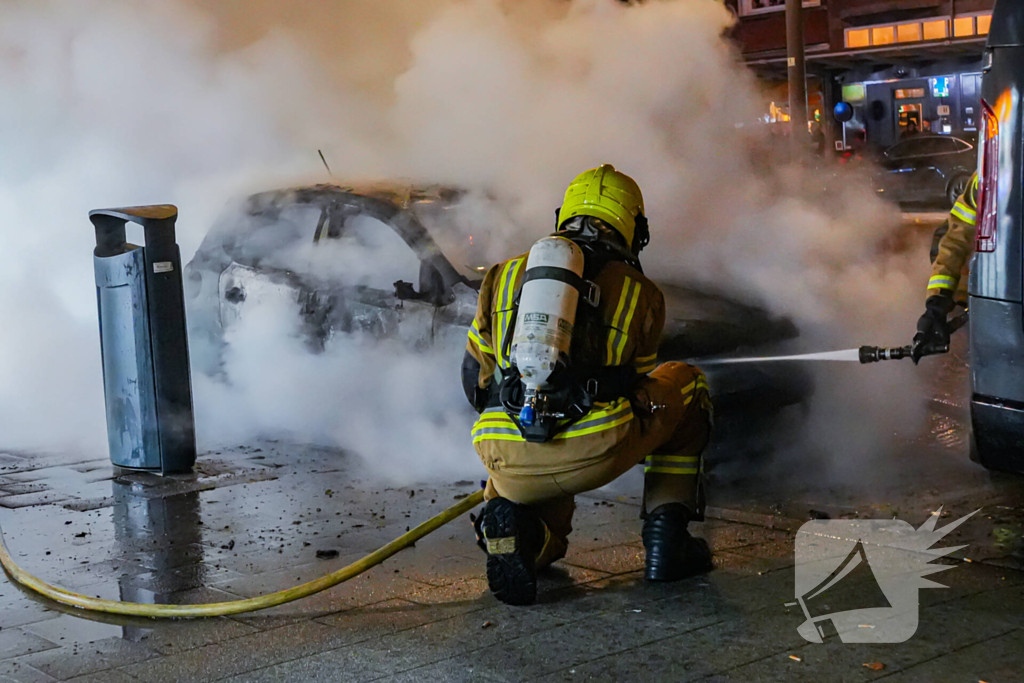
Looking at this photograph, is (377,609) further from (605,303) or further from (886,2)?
(886,2)

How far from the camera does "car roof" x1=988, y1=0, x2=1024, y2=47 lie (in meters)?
4.25

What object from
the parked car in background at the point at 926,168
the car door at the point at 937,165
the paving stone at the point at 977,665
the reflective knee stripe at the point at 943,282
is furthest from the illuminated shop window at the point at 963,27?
the paving stone at the point at 977,665

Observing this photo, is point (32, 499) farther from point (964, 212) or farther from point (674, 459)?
point (964, 212)

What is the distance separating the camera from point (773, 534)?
5.14 metres

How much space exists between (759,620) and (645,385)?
880 mm

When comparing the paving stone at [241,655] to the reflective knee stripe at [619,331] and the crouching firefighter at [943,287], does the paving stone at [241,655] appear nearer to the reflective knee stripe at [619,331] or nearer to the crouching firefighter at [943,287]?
the reflective knee stripe at [619,331]

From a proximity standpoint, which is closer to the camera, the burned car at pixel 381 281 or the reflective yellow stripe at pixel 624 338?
the reflective yellow stripe at pixel 624 338

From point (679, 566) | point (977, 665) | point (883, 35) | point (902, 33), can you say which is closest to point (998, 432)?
point (977, 665)

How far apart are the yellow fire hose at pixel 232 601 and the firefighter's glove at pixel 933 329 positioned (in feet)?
7.15

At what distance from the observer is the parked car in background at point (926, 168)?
20.5m

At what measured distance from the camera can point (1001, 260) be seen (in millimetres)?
4328

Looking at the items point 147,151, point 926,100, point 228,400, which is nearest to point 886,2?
point 926,100

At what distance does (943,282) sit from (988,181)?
120cm

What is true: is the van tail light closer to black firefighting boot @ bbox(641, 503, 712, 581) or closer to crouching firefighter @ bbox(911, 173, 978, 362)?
crouching firefighter @ bbox(911, 173, 978, 362)
